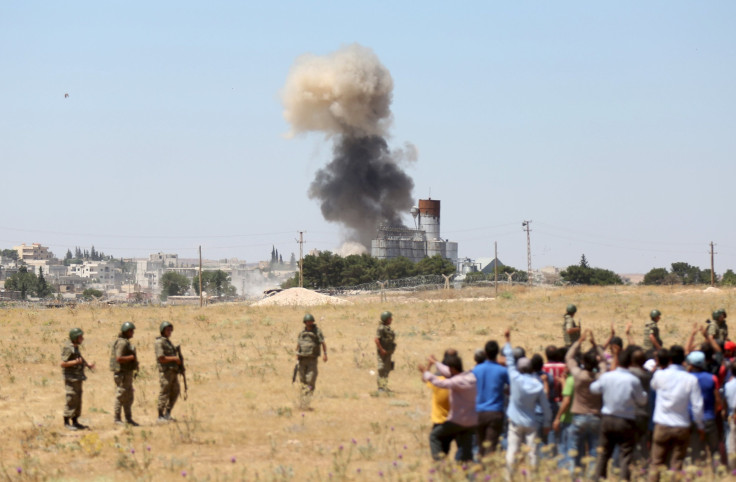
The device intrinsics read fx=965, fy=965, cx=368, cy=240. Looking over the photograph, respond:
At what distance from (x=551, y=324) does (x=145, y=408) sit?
1735 cm

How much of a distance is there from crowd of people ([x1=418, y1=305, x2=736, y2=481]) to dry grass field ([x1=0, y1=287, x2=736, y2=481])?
0.63 metres

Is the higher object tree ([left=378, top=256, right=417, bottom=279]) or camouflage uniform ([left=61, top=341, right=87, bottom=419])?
tree ([left=378, top=256, right=417, bottom=279])

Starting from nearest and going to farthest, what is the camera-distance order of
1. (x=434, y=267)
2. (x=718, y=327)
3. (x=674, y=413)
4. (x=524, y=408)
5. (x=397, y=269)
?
(x=674, y=413) < (x=524, y=408) < (x=718, y=327) < (x=397, y=269) < (x=434, y=267)

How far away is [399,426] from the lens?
14422 millimetres

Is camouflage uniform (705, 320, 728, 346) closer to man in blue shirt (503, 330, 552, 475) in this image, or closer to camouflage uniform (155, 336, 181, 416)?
man in blue shirt (503, 330, 552, 475)

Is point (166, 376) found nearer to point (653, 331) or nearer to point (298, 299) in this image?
point (653, 331)

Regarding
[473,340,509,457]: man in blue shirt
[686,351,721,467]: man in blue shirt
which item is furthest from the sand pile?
[686,351,721,467]: man in blue shirt

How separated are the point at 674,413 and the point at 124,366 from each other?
27.0ft

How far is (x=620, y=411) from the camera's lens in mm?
9359

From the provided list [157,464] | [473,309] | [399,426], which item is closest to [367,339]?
[473,309]

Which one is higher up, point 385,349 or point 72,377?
point 385,349

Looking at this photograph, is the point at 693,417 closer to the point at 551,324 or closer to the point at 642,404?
the point at 642,404

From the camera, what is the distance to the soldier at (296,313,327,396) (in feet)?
53.1

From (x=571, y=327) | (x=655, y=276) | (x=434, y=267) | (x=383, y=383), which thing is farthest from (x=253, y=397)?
(x=655, y=276)
